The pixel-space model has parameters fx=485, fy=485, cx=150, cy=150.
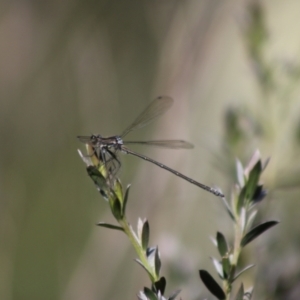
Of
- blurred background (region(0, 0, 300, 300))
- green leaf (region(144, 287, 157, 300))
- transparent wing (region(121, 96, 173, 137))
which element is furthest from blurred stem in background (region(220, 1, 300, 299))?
green leaf (region(144, 287, 157, 300))

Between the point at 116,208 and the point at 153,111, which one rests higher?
the point at 153,111

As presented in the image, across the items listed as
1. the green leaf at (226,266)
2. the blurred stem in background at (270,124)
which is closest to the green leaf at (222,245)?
the green leaf at (226,266)

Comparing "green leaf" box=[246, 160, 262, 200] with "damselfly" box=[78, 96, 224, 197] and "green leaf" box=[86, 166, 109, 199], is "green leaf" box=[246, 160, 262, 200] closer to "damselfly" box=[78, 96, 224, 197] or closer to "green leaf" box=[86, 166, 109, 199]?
"green leaf" box=[86, 166, 109, 199]

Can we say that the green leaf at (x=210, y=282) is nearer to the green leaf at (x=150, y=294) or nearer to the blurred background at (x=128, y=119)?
the green leaf at (x=150, y=294)

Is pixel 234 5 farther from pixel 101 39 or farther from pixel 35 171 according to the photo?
pixel 35 171

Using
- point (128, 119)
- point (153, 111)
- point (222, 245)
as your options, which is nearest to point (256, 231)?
point (222, 245)

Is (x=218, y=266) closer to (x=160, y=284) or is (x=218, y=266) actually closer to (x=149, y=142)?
(x=160, y=284)

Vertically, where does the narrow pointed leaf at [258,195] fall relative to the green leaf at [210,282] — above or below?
above
